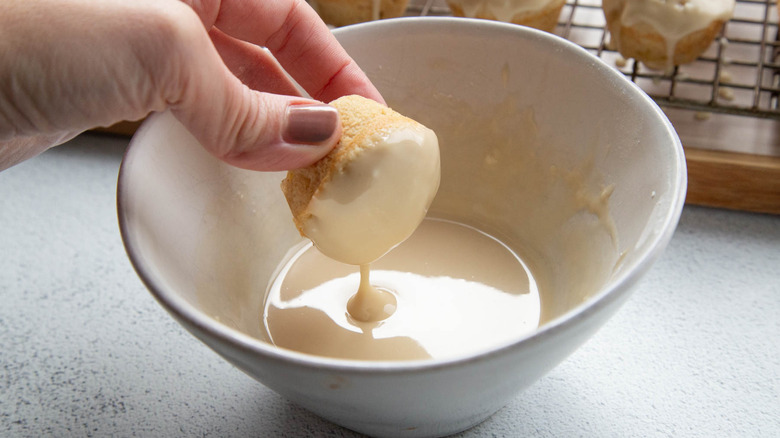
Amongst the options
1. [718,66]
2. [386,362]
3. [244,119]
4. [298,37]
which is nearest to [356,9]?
[298,37]

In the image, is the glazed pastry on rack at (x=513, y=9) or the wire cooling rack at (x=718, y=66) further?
the glazed pastry on rack at (x=513, y=9)

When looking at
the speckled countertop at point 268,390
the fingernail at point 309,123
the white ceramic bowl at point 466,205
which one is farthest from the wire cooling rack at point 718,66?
the fingernail at point 309,123

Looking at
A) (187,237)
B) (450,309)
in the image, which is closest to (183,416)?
(187,237)

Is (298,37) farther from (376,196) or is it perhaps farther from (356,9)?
(356,9)

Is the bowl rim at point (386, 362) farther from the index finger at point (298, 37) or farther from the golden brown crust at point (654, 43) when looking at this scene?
the golden brown crust at point (654, 43)

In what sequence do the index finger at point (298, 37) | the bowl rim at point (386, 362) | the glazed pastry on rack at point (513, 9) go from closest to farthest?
the bowl rim at point (386, 362)
the index finger at point (298, 37)
the glazed pastry on rack at point (513, 9)
